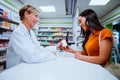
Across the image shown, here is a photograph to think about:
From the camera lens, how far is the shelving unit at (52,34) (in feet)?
34.0

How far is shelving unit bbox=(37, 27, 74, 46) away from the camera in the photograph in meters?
10.4

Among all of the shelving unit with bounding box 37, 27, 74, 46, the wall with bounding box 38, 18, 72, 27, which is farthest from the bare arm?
the wall with bounding box 38, 18, 72, 27

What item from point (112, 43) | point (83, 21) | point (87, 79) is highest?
point (83, 21)

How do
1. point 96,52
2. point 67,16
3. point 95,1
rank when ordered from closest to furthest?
point 96,52
point 95,1
point 67,16

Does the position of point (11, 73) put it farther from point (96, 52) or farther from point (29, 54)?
point (96, 52)

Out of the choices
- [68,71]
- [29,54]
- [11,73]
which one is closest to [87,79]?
[68,71]

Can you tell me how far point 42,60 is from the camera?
1061mm

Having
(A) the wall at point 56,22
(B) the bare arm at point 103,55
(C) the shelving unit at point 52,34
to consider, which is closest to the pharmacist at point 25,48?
(B) the bare arm at point 103,55

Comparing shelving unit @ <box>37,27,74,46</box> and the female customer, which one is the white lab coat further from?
shelving unit @ <box>37,27,74,46</box>

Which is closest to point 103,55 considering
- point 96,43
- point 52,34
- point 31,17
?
point 96,43

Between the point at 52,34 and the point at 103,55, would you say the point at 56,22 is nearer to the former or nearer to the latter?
the point at 52,34

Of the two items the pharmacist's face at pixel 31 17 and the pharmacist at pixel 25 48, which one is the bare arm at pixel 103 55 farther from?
the pharmacist's face at pixel 31 17

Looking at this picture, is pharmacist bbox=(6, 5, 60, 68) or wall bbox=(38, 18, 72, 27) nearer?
pharmacist bbox=(6, 5, 60, 68)

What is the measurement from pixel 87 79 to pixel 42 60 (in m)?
0.50
